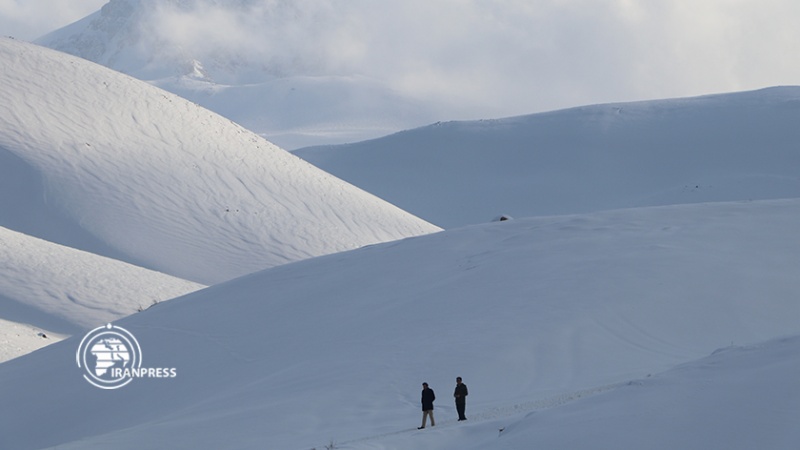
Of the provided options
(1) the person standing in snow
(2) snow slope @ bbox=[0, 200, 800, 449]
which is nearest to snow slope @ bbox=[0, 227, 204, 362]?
(2) snow slope @ bbox=[0, 200, 800, 449]

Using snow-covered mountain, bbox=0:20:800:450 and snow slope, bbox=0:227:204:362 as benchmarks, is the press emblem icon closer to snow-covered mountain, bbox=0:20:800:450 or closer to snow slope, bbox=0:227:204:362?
snow-covered mountain, bbox=0:20:800:450

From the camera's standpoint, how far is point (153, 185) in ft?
140

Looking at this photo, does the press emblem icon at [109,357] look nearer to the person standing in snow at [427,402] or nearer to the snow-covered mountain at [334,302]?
the snow-covered mountain at [334,302]

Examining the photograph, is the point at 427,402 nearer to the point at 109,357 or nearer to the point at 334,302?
the point at 334,302

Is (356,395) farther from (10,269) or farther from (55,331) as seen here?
(10,269)

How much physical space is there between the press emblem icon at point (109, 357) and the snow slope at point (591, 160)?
3332cm

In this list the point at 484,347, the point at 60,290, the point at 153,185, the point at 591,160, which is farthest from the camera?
the point at 591,160

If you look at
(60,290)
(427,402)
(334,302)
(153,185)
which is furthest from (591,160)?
(427,402)

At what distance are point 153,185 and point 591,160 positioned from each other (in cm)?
2743

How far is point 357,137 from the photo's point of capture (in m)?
136

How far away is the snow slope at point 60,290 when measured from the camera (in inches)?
1176

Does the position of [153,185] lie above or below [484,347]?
above

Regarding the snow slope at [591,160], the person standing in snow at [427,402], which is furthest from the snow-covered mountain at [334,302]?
the snow slope at [591,160]

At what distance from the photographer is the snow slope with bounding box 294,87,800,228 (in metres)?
55.4
